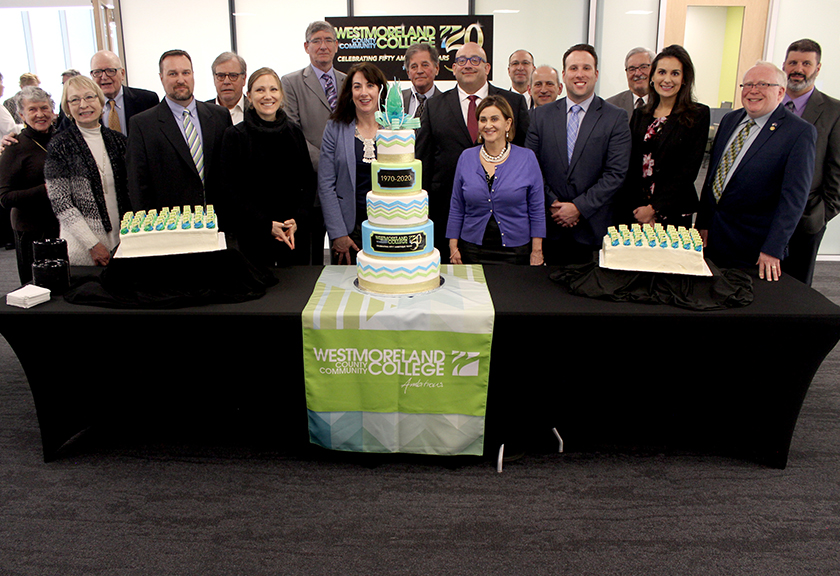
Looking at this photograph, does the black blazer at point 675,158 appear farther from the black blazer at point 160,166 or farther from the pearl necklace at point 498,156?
the black blazer at point 160,166

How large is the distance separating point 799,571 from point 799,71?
2987mm

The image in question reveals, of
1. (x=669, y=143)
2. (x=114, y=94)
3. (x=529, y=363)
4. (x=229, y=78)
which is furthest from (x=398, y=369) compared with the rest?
(x=114, y=94)

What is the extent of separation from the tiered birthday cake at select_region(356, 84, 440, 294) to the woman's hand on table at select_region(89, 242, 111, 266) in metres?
1.55

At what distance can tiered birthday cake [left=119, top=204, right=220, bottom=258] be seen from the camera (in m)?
2.53

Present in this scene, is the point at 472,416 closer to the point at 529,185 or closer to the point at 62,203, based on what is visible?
the point at 529,185

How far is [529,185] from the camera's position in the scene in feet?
10.2

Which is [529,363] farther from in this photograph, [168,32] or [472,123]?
[168,32]

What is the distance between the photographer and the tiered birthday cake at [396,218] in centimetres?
246

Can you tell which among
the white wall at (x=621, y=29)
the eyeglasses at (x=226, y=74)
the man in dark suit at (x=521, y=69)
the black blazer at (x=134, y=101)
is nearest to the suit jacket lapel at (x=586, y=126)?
the man in dark suit at (x=521, y=69)

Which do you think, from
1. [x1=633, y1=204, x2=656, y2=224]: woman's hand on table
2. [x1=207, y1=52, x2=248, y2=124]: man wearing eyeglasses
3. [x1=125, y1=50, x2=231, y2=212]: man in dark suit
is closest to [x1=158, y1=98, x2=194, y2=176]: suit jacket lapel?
[x1=125, y1=50, x2=231, y2=212]: man in dark suit

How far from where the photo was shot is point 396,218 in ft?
8.10

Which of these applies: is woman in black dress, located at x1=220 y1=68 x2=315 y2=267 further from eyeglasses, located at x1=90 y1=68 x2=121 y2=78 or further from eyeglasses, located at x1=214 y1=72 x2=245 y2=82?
eyeglasses, located at x1=90 y1=68 x2=121 y2=78

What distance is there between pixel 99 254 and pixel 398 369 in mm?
1832

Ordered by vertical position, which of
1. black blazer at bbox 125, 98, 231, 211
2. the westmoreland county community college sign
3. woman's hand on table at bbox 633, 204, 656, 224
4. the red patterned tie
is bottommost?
woman's hand on table at bbox 633, 204, 656, 224
